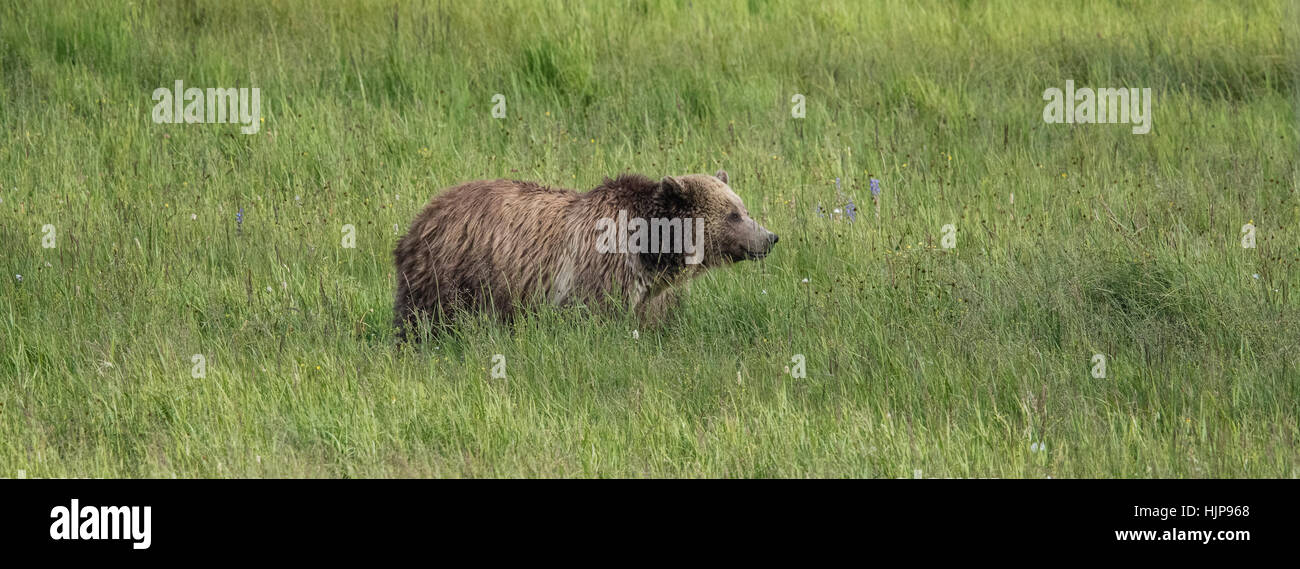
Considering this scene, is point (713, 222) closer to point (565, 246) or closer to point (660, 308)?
point (660, 308)

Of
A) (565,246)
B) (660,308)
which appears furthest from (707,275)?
(565,246)

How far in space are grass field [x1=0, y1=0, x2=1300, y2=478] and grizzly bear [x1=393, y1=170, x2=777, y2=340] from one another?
0.20m

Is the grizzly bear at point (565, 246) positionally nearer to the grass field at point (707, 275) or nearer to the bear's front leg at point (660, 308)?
the bear's front leg at point (660, 308)

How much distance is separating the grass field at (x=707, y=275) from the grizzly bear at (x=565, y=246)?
0.20m

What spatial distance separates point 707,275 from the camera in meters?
6.70

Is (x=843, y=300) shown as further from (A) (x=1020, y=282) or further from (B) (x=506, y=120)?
(B) (x=506, y=120)

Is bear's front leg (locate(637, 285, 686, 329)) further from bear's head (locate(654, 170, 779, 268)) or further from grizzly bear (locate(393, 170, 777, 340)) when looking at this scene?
bear's head (locate(654, 170, 779, 268))

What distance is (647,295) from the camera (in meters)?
6.31

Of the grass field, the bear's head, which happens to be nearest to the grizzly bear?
the bear's head

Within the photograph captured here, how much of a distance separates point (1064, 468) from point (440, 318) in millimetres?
2898

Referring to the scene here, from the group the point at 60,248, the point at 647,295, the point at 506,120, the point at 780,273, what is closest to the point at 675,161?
the point at 506,120

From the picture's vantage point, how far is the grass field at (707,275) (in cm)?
486

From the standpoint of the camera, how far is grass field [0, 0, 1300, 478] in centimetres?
486

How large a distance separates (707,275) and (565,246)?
90 centimetres
